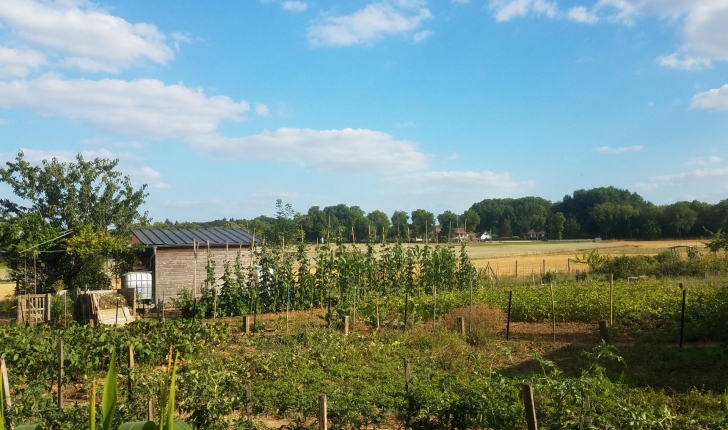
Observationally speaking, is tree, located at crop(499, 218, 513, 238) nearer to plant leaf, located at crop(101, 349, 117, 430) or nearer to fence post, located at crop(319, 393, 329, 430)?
fence post, located at crop(319, 393, 329, 430)

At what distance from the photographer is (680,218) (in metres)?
72.6

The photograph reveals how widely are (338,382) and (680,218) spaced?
253ft

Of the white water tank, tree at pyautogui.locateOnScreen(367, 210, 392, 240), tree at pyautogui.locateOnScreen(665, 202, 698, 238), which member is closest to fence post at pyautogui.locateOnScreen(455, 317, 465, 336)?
tree at pyautogui.locateOnScreen(367, 210, 392, 240)

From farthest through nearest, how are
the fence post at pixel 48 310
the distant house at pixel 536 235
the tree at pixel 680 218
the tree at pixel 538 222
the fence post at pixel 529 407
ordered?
the distant house at pixel 536 235
the tree at pixel 538 222
the tree at pixel 680 218
the fence post at pixel 48 310
the fence post at pixel 529 407

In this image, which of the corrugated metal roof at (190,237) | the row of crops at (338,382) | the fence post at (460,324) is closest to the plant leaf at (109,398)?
the row of crops at (338,382)

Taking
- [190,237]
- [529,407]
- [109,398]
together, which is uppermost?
[190,237]

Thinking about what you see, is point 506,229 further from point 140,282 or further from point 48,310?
point 48,310

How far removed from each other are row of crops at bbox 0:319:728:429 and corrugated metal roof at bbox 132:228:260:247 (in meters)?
6.38

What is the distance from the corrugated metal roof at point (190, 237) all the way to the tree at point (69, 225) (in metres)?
1.26

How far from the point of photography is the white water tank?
18.9 m

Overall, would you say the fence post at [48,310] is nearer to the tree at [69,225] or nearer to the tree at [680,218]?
the tree at [69,225]

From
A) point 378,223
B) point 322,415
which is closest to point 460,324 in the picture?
point 322,415

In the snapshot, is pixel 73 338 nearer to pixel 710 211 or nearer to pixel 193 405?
pixel 193 405

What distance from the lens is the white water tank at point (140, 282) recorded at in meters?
18.9
